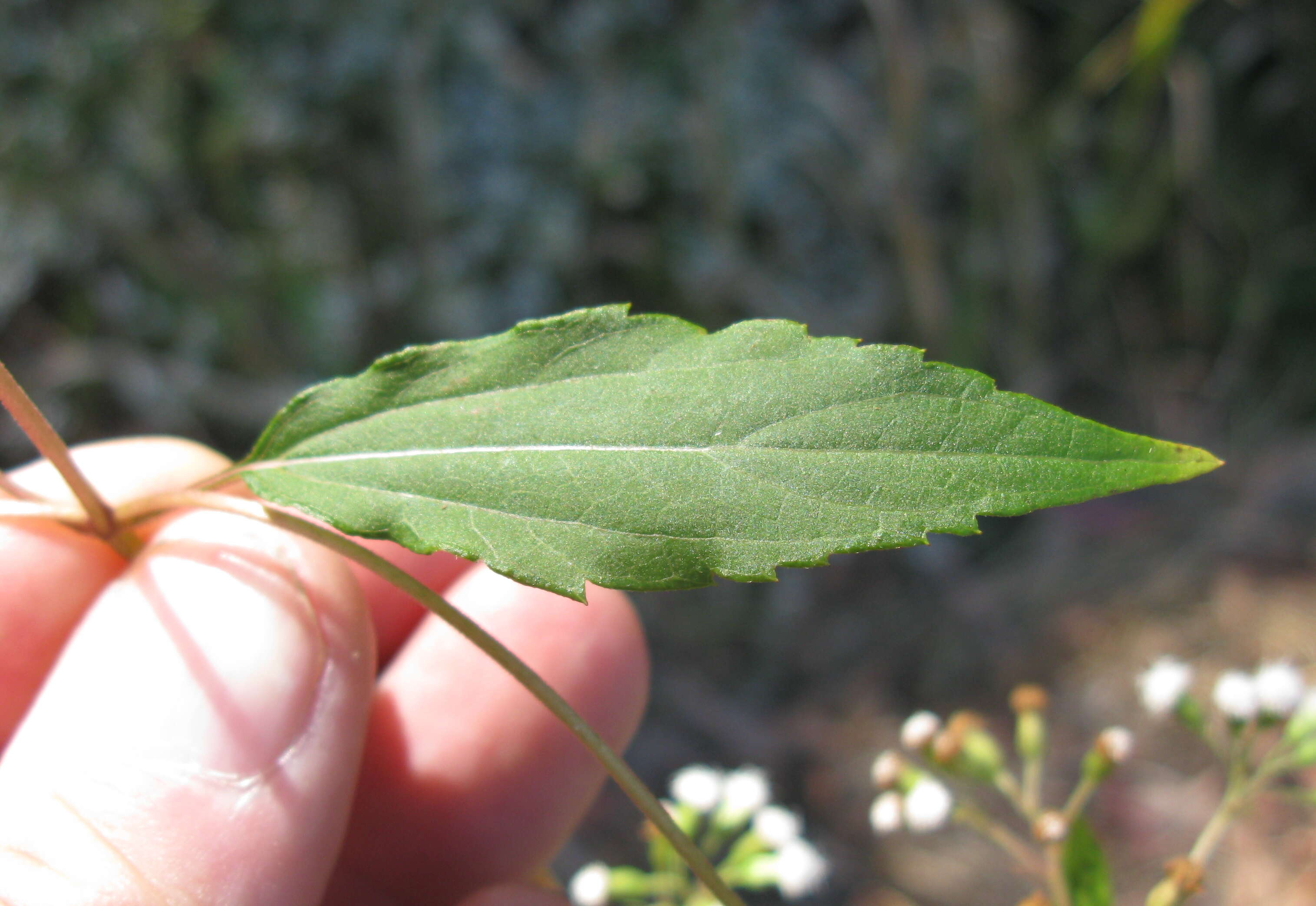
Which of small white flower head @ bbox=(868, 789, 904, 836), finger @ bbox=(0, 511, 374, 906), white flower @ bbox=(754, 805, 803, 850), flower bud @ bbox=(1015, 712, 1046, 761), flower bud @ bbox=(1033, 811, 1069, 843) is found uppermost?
finger @ bbox=(0, 511, 374, 906)

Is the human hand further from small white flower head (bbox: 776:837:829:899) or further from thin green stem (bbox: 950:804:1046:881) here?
thin green stem (bbox: 950:804:1046:881)

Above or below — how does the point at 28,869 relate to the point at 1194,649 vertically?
above

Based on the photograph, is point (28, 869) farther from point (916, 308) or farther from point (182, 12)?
point (916, 308)

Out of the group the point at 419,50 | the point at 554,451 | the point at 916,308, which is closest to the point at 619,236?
the point at 419,50

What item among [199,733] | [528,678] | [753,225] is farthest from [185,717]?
[753,225]

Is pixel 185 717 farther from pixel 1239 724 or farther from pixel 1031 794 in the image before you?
pixel 1239 724

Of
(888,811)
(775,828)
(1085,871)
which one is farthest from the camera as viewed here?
(775,828)

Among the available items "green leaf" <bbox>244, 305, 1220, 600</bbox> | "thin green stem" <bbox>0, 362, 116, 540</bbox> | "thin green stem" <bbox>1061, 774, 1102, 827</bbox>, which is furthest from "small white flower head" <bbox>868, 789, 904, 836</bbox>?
"thin green stem" <bbox>0, 362, 116, 540</bbox>
